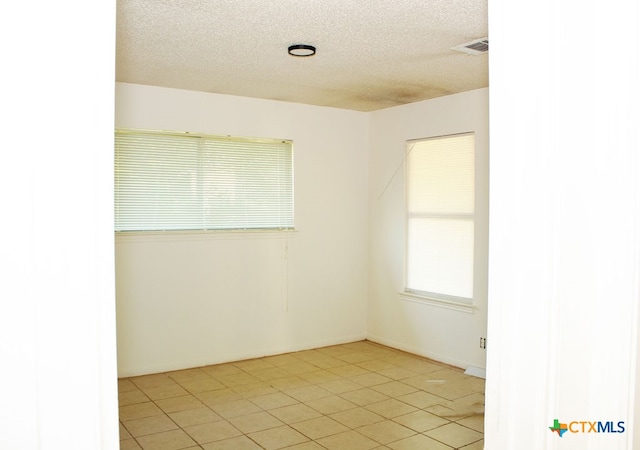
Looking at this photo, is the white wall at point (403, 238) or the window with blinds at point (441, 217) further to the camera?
the window with blinds at point (441, 217)

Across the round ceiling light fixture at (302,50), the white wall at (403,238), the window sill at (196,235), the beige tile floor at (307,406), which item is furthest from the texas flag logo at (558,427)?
the window sill at (196,235)

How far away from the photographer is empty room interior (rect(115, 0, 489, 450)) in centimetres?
Result: 330

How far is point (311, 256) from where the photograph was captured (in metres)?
5.51

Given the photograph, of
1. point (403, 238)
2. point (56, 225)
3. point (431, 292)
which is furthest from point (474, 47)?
point (56, 225)

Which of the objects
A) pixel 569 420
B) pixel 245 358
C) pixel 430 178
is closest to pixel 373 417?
pixel 245 358

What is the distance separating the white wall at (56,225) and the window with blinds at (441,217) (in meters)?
4.39

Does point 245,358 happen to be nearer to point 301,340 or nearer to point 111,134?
point 301,340

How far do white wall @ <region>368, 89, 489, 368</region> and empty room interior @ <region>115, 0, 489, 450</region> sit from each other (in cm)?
2

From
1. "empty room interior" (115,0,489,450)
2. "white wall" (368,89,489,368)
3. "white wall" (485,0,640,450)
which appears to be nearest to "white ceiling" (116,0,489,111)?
"empty room interior" (115,0,489,450)

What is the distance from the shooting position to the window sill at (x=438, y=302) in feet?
15.6

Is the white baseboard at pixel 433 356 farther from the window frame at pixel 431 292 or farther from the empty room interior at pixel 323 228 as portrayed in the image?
the window frame at pixel 431 292

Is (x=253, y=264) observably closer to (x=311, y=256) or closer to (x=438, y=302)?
(x=311, y=256)

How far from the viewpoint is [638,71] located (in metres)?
0.95

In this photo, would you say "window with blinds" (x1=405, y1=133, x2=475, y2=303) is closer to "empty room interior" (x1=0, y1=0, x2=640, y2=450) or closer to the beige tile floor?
"empty room interior" (x1=0, y1=0, x2=640, y2=450)
